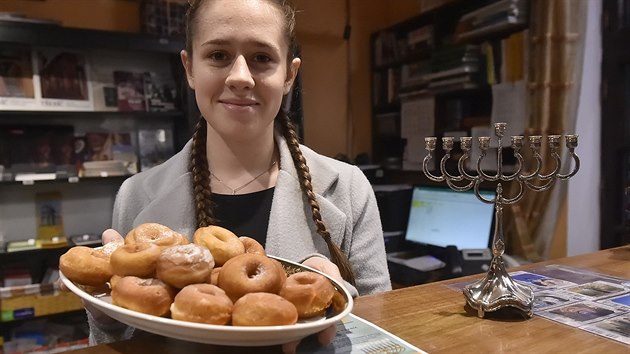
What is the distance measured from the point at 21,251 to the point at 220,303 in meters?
2.38

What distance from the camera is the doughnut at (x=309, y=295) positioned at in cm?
55

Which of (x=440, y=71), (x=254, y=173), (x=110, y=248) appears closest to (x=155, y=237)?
(x=110, y=248)

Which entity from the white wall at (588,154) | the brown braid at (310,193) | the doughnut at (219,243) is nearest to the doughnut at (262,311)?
the doughnut at (219,243)

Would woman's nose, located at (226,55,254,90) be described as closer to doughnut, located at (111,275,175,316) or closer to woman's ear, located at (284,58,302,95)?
woman's ear, located at (284,58,302,95)

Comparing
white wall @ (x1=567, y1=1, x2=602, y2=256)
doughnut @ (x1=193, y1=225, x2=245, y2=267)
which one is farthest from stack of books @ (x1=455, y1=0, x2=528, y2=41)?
doughnut @ (x1=193, y1=225, x2=245, y2=267)

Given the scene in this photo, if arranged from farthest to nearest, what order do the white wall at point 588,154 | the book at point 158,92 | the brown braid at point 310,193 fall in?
the book at point 158,92, the white wall at point 588,154, the brown braid at point 310,193

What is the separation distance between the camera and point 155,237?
2.15 feet

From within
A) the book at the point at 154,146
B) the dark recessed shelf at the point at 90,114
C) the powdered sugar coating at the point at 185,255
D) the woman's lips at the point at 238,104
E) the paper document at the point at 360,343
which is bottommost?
the paper document at the point at 360,343

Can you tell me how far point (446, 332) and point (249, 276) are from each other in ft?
0.98

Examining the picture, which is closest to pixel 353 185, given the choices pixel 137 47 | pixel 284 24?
pixel 284 24

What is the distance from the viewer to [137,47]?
2592 millimetres

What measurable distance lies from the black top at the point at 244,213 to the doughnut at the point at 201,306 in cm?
58

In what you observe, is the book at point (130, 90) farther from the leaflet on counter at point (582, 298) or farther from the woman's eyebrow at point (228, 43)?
the leaflet on counter at point (582, 298)

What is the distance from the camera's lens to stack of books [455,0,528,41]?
7.74ft
